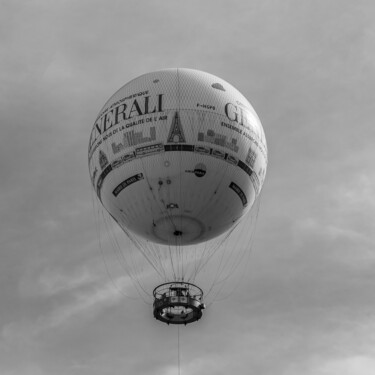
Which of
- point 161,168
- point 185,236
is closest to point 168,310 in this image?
point 185,236

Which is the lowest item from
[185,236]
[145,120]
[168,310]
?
[168,310]

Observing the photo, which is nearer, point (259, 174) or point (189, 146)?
point (189, 146)

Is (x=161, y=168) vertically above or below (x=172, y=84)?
below

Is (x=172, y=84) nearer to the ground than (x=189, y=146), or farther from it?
farther from it

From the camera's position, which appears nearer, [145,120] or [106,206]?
[145,120]

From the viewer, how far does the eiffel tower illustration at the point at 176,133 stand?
188ft

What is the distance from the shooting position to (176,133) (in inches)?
2258

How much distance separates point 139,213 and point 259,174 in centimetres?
788

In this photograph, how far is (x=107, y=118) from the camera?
60000 mm

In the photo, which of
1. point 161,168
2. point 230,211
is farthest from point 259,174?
point 161,168

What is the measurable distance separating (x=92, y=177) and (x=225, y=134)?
936 cm

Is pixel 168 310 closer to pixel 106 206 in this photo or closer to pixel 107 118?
pixel 106 206

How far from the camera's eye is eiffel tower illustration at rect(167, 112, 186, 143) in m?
57.3

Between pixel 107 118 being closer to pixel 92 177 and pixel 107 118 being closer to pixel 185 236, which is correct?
pixel 92 177
